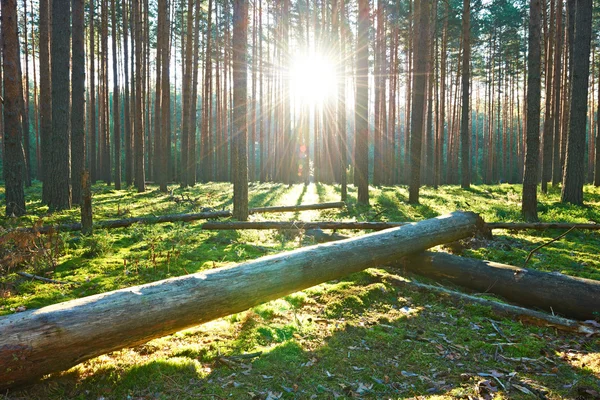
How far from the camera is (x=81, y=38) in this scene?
12297 mm

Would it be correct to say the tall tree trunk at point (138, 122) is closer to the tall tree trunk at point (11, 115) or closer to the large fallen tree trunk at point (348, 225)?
the tall tree trunk at point (11, 115)

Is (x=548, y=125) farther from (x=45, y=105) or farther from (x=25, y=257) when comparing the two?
(x=45, y=105)

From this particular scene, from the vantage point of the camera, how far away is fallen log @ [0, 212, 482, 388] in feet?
8.65

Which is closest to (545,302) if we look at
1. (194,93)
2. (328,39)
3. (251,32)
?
(328,39)

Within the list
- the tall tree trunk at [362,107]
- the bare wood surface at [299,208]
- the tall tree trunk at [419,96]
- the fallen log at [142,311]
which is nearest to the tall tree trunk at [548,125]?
the tall tree trunk at [419,96]

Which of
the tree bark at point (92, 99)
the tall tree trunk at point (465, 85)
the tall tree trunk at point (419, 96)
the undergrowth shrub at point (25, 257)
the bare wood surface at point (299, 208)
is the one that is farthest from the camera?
the tree bark at point (92, 99)

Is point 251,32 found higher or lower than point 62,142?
higher

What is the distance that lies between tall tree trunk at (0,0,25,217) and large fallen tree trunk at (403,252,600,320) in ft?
36.9

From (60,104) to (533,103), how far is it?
14.3 metres

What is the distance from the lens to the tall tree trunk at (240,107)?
31.2 feet

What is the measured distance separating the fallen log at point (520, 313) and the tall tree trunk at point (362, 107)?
8.17 metres

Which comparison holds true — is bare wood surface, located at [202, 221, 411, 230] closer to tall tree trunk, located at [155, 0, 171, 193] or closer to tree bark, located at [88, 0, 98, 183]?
tall tree trunk, located at [155, 0, 171, 193]

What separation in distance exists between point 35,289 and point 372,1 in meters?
26.7

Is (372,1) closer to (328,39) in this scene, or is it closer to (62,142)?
(328,39)
